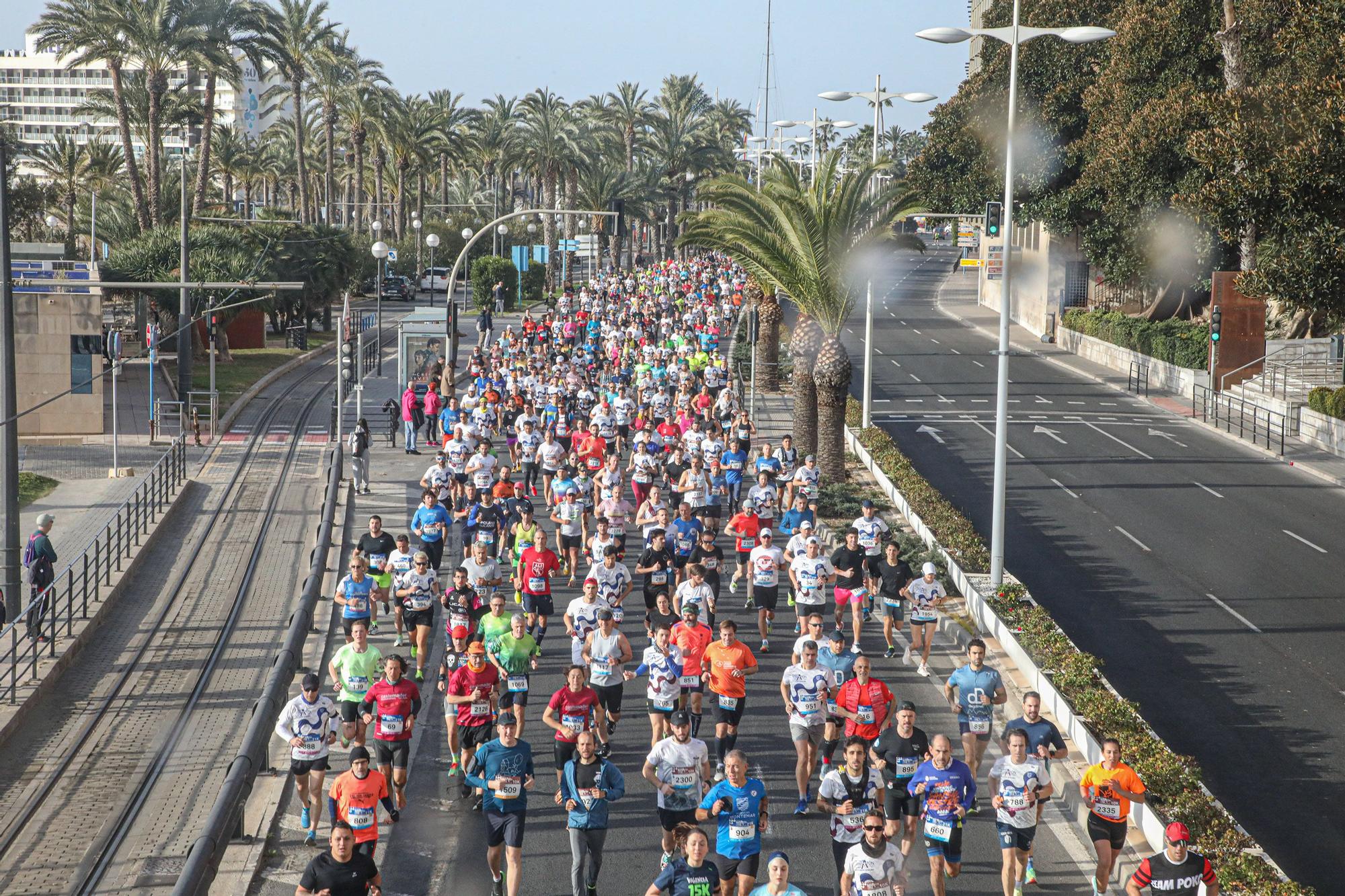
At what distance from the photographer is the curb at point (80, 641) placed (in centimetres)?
1512

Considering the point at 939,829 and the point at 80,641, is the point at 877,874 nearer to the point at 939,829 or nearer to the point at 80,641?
the point at 939,829

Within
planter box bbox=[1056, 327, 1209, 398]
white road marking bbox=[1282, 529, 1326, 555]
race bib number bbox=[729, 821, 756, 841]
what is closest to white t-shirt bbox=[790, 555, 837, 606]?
race bib number bbox=[729, 821, 756, 841]

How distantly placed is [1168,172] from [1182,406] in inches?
259

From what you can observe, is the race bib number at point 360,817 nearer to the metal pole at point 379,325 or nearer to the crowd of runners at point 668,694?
the crowd of runners at point 668,694

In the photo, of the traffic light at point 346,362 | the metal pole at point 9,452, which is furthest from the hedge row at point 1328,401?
the metal pole at point 9,452

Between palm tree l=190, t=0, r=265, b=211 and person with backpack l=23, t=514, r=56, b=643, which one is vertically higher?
palm tree l=190, t=0, r=265, b=211

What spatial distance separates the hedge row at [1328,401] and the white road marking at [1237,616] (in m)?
15.5

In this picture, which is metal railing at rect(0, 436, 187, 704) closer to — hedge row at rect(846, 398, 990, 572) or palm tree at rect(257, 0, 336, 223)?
hedge row at rect(846, 398, 990, 572)

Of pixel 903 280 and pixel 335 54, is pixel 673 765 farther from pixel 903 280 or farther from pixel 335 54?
pixel 903 280

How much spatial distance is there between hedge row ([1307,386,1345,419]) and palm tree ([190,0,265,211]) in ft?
120

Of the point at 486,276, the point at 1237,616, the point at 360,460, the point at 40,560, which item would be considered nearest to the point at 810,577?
the point at 1237,616

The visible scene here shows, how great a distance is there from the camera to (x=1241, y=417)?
1388 inches

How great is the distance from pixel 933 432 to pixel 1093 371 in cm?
1612

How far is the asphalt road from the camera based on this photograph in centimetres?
1392
